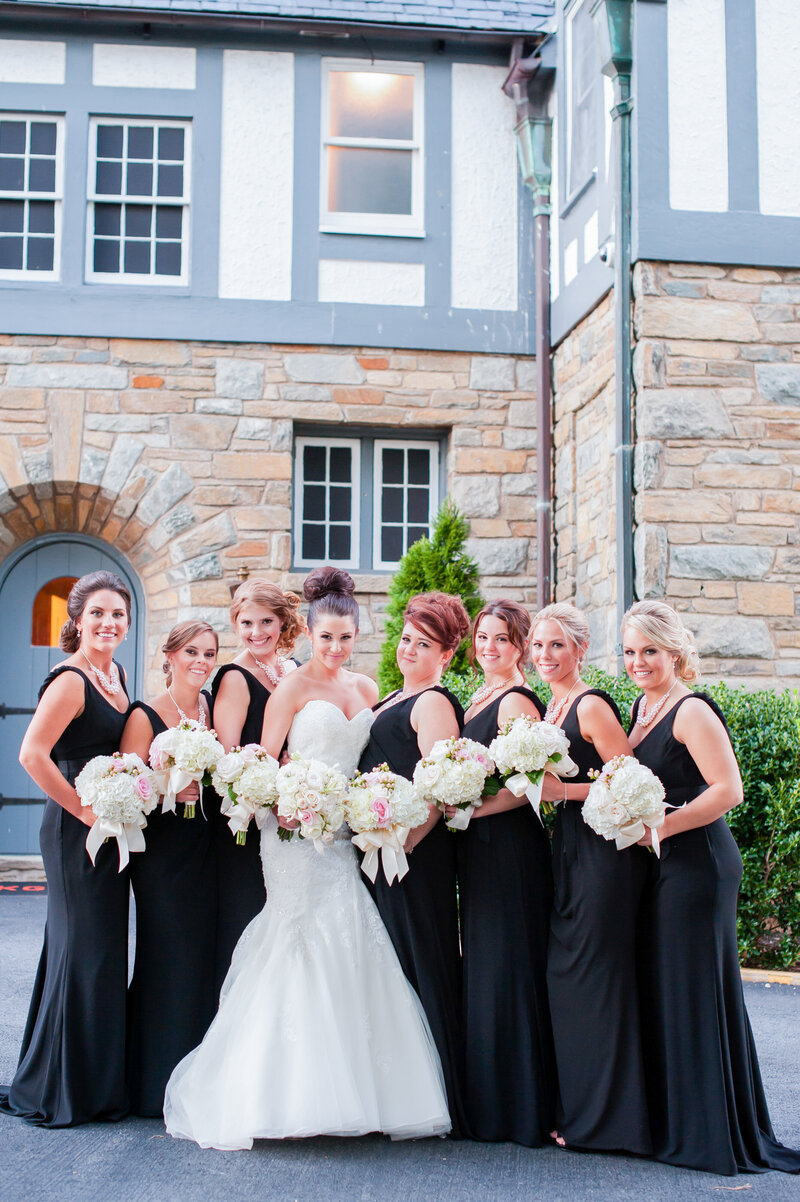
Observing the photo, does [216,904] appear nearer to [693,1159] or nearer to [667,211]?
[693,1159]

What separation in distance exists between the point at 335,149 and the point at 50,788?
7748mm

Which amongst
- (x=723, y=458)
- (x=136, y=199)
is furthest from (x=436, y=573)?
(x=136, y=199)

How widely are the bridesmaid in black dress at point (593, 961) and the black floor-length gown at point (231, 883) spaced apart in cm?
111

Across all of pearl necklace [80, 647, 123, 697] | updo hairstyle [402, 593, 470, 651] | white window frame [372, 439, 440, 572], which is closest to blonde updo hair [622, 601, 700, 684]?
updo hairstyle [402, 593, 470, 651]

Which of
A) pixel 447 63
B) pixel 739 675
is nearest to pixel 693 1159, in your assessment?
pixel 739 675

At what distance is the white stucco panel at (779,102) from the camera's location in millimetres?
8844

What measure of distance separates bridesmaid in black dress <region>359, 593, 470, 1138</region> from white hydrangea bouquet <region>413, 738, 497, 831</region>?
0.18 metres

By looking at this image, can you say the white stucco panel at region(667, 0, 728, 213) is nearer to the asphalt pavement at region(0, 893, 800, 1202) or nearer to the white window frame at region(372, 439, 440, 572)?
the white window frame at region(372, 439, 440, 572)

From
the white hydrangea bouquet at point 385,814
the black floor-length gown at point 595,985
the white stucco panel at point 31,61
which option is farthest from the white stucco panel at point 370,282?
the white hydrangea bouquet at point 385,814

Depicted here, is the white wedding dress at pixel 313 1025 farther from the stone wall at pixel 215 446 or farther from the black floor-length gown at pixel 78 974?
the stone wall at pixel 215 446

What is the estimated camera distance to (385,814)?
409cm

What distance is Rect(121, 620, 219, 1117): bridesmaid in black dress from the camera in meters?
4.42

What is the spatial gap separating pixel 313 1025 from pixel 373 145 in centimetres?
840

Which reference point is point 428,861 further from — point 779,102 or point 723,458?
point 779,102
